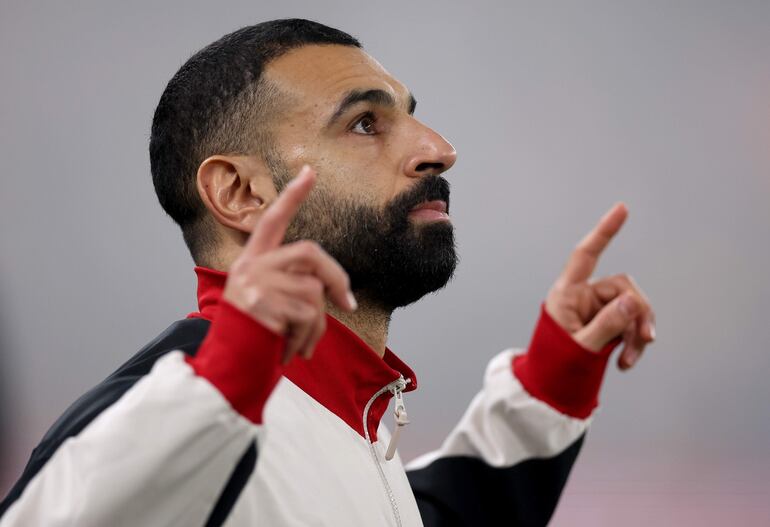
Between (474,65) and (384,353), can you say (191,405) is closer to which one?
(384,353)

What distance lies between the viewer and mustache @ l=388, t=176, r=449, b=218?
0.96m

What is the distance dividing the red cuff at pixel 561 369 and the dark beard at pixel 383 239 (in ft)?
0.65

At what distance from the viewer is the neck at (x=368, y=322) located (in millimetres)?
974

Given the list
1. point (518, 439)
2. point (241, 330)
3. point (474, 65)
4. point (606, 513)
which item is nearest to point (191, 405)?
point (241, 330)

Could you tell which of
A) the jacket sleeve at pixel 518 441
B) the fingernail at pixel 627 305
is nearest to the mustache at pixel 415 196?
the jacket sleeve at pixel 518 441

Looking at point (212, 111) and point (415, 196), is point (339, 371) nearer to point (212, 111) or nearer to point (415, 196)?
point (415, 196)

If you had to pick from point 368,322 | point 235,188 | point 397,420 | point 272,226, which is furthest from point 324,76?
point 272,226

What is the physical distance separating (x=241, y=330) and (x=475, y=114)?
6.04 ft

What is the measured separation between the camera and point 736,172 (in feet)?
7.66

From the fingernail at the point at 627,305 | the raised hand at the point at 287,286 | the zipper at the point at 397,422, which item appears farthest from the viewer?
the zipper at the point at 397,422

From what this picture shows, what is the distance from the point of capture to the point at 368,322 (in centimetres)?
98

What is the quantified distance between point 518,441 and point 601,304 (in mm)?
188

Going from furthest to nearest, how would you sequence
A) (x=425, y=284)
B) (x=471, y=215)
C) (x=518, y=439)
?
(x=471, y=215)
(x=425, y=284)
(x=518, y=439)

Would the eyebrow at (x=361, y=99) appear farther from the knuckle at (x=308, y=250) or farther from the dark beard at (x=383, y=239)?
the knuckle at (x=308, y=250)
